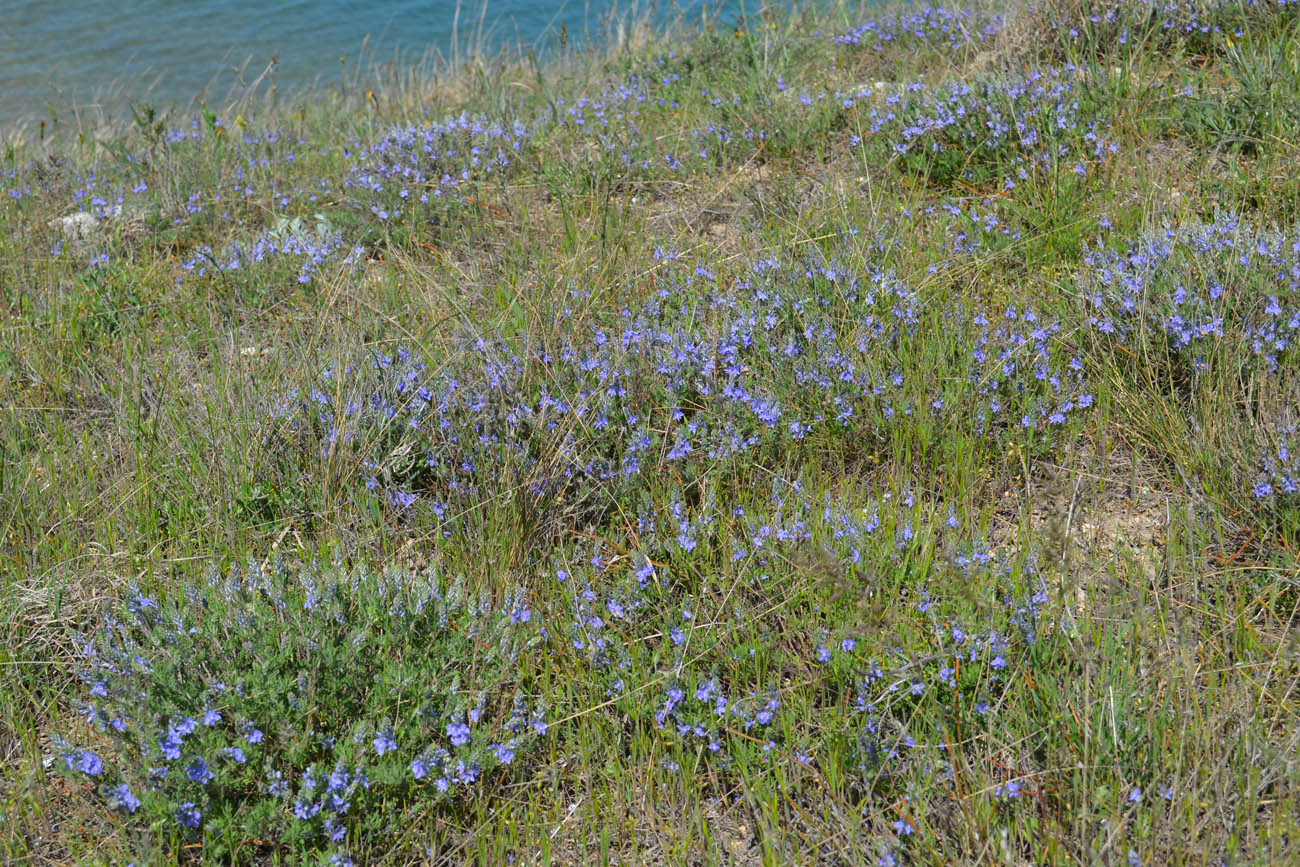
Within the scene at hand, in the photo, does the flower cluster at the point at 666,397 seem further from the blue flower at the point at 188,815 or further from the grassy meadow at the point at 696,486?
the blue flower at the point at 188,815

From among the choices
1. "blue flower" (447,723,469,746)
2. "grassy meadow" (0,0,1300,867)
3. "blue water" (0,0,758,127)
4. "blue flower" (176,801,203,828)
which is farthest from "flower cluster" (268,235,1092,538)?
"blue water" (0,0,758,127)

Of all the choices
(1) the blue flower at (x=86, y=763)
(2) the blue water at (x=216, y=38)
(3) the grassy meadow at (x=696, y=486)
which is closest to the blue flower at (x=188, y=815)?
(3) the grassy meadow at (x=696, y=486)

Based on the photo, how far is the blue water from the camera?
1144 cm

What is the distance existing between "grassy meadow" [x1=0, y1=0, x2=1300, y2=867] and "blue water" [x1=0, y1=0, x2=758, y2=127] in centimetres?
667

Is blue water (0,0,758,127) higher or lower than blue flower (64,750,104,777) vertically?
higher

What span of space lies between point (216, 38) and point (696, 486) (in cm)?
1219

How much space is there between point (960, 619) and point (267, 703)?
1.66 metres

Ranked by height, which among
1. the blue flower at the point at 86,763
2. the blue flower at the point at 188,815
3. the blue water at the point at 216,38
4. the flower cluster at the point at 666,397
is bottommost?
the blue flower at the point at 188,815

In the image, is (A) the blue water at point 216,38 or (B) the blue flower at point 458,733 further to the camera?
(A) the blue water at point 216,38

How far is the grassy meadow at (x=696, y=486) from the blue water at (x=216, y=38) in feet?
21.9

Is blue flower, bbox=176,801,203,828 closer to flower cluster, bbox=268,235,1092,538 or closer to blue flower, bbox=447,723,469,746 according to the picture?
blue flower, bbox=447,723,469,746

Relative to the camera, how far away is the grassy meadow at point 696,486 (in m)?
2.32

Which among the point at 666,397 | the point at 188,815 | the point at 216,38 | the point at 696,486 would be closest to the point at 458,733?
the point at 188,815

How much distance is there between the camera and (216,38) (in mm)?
12844
